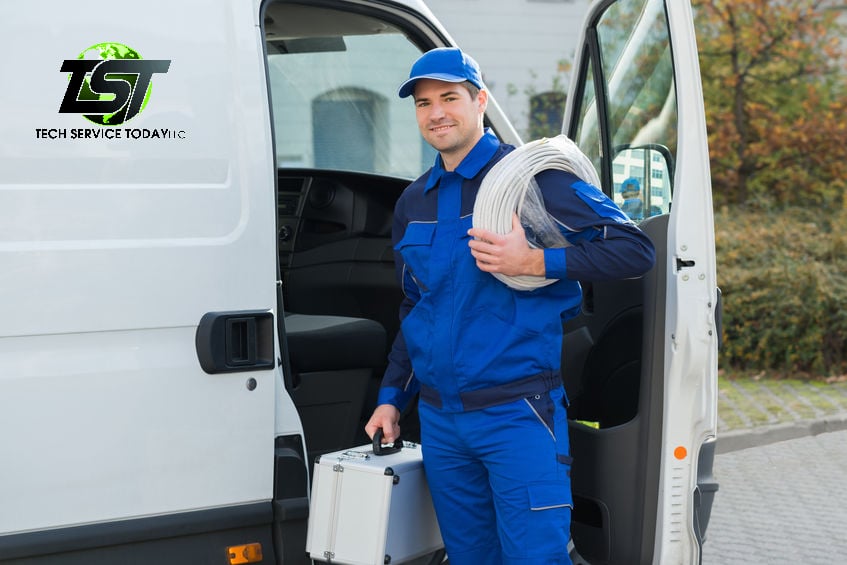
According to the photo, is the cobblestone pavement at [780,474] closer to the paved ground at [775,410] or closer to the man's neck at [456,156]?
the paved ground at [775,410]

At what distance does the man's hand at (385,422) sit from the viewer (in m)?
3.35

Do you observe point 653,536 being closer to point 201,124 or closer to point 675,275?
point 675,275

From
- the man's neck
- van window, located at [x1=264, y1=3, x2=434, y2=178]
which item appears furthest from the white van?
van window, located at [x1=264, y1=3, x2=434, y2=178]

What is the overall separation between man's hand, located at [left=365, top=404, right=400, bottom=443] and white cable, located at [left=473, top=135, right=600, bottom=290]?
61 centimetres

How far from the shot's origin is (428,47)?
3.85 meters

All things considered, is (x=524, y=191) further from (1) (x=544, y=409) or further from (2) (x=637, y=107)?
(2) (x=637, y=107)

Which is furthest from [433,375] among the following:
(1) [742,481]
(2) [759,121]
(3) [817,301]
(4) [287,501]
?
(2) [759,121]

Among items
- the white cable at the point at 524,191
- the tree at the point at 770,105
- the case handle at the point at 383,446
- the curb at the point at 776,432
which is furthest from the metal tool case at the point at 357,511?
the tree at the point at 770,105

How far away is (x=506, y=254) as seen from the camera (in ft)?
9.64

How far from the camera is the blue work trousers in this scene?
3.02m

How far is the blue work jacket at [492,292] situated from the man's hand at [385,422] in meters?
0.22

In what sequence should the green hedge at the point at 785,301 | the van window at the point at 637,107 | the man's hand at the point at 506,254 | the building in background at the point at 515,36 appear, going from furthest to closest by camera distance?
1. the building in background at the point at 515,36
2. the green hedge at the point at 785,301
3. the van window at the point at 637,107
4. the man's hand at the point at 506,254

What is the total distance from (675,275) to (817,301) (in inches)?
242

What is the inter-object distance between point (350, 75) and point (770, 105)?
739 cm
